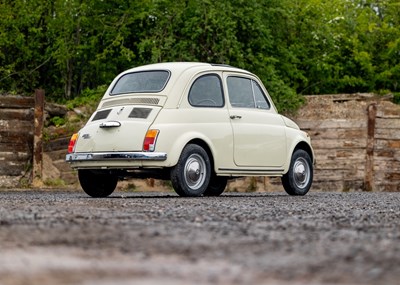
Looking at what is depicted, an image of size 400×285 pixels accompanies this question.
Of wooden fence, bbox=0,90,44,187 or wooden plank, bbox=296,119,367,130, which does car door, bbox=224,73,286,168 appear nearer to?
wooden fence, bbox=0,90,44,187

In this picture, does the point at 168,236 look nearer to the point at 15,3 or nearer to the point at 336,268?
the point at 336,268

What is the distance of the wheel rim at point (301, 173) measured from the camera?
13516 millimetres

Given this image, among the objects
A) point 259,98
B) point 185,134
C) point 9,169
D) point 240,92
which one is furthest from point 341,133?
point 185,134

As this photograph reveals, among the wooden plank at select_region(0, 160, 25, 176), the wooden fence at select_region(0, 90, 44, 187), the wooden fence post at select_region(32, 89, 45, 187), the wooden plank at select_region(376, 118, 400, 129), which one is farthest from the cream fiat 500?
the wooden plank at select_region(376, 118, 400, 129)

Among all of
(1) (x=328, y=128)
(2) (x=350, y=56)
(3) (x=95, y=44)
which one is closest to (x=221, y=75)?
(1) (x=328, y=128)

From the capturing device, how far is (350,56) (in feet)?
72.1

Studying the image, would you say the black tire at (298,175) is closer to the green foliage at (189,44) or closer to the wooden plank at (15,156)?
the green foliage at (189,44)

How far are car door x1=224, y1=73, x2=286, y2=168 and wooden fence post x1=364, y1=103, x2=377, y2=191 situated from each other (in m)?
5.92

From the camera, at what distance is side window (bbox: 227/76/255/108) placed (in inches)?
501

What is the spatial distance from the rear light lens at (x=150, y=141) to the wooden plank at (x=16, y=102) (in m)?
6.62

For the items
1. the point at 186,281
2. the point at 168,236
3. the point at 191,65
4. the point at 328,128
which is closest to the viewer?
the point at 186,281

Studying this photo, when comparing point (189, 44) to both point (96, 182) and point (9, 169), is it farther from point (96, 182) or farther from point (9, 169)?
point (96, 182)

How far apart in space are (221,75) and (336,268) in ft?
27.9

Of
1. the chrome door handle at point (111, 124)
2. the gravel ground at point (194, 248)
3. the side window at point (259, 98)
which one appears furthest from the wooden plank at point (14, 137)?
the gravel ground at point (194, 248)
